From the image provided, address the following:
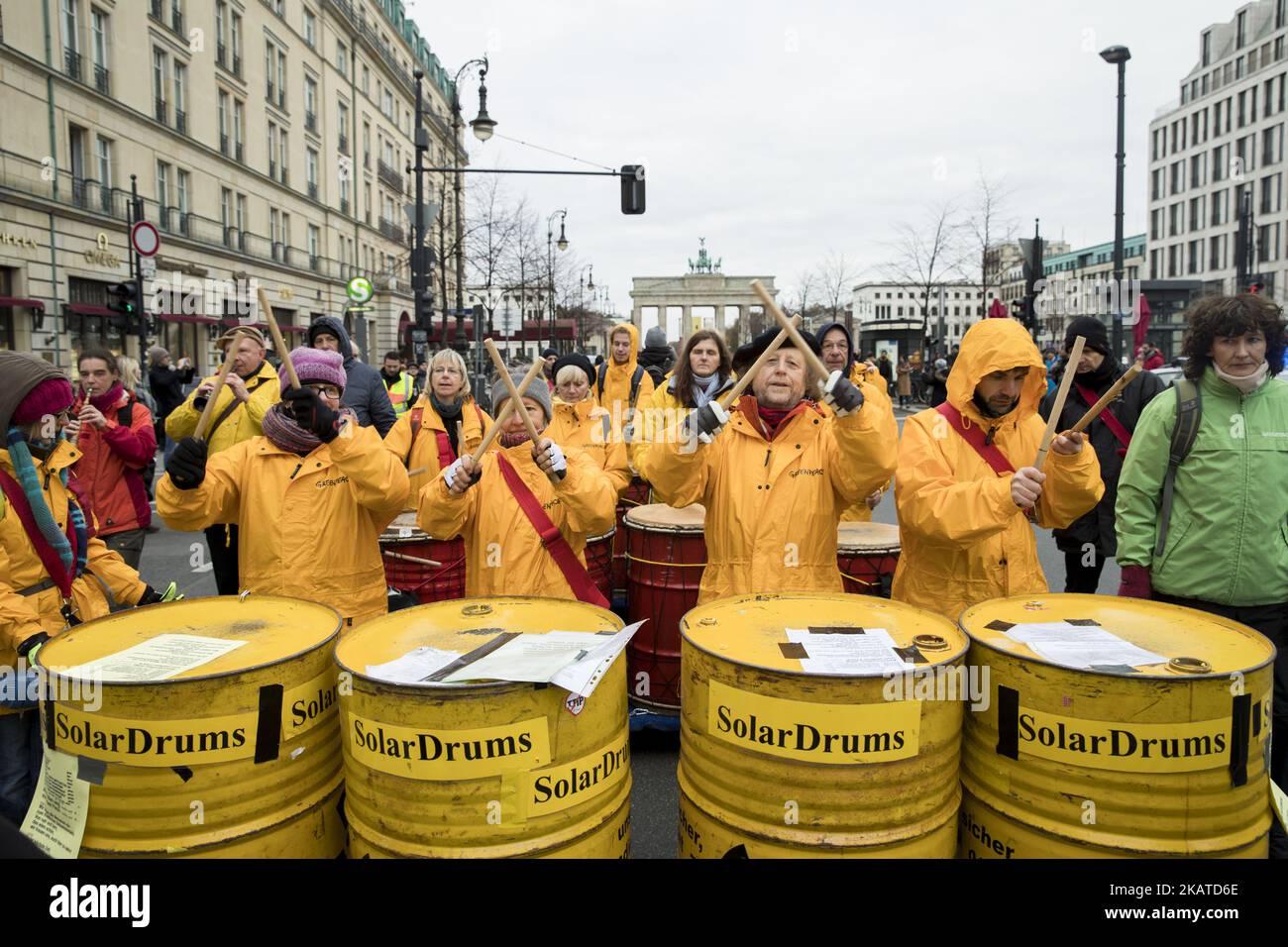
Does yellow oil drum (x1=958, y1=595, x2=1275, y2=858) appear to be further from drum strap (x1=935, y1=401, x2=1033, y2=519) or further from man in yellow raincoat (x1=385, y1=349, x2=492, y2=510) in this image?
man in yellow raincoat (x1=385, y1=349, x2=492, y2=510)

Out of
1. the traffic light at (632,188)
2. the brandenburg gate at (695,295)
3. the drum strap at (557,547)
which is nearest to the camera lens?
the drum strap at (557,547)

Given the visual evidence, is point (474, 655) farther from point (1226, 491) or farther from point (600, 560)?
point (600, 560)

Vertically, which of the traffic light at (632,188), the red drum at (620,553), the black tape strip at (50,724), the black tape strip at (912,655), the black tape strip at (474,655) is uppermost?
the traffic light at (632,188)

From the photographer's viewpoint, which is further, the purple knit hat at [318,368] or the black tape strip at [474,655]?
the purple knit hat at [318,368]

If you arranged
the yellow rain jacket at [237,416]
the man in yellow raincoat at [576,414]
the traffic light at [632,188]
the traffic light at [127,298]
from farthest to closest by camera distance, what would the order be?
the traffic light at [632,188]
the traffic light at [127,298]
the man in yellow raincoat at [576,414]
the yellow rain jacket at [237,416]

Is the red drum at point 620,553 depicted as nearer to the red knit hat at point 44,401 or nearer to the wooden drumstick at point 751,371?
the wooden drumstick at point 751,371

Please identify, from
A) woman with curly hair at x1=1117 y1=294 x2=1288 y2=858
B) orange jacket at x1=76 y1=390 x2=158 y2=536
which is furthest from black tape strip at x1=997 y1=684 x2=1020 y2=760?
orange jacket at x1=76 y1=390 x2=158 y2=536

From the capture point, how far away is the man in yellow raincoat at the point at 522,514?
3.35 m

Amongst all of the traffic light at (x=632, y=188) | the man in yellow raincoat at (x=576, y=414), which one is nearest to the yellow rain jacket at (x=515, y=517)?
the man in yellow raincoat at (x=576, y=414)

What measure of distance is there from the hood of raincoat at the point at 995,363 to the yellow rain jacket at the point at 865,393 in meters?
0.47

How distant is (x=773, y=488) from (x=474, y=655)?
1.49 m

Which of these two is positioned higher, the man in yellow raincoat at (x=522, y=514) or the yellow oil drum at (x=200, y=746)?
the man in yellow raincoat at (x=522, y=514)
